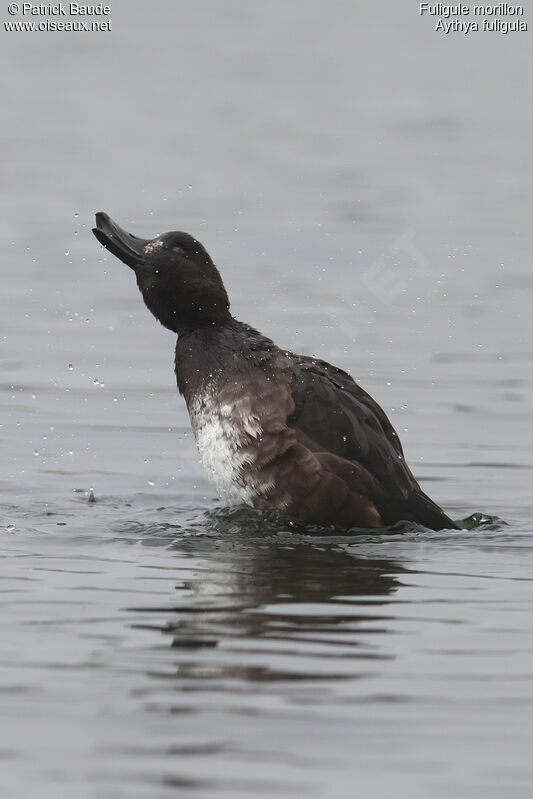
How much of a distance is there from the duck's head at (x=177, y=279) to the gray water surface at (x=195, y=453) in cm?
102

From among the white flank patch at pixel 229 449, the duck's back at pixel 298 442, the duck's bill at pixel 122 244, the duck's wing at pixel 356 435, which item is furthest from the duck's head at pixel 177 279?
the white flank patch at pixel 229 449

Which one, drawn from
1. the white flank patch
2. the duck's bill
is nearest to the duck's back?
the white flank patch

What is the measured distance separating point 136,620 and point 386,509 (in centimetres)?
210

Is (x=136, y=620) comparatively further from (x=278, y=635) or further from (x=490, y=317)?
(x=490, y=317)

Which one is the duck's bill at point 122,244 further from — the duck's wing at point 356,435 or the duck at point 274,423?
the duck's wing at point 356,435

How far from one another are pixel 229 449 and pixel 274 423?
242 mm

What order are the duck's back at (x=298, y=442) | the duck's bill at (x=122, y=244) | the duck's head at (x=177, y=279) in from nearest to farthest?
the duck's back at (x=298, y=442) < the duck's head at (x=177, y=279) < the duck's bill at (x=122, y=244)

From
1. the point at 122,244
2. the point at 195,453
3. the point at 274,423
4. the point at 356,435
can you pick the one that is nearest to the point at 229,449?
the point at 274,423

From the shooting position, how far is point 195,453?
424 inches

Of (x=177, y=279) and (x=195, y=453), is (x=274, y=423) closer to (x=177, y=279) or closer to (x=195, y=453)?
(x=177, y=279)

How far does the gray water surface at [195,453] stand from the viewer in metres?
5.46

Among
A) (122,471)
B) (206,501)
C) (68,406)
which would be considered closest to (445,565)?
(206,501)

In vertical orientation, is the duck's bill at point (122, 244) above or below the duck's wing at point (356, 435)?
above

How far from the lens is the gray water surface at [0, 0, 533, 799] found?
17.9 feet
